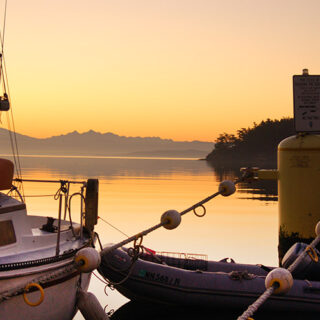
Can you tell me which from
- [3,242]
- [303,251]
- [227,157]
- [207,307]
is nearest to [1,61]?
[3,242]

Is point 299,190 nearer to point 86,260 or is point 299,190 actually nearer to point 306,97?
point 306,97

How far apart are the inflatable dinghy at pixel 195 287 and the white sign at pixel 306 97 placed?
5.97m

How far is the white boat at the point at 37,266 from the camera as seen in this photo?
352 inches

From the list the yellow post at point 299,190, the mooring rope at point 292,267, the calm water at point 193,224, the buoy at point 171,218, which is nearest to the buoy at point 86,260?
the buoy at point 171,218

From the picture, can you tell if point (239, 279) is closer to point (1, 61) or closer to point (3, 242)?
point (3, 242)

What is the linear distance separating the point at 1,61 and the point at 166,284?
5977mm

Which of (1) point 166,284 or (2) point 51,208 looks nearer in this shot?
(1) point 166,284

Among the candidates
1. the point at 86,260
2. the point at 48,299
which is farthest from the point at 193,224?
the point at 48,299

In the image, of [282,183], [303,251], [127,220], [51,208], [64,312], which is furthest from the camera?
[51,208]

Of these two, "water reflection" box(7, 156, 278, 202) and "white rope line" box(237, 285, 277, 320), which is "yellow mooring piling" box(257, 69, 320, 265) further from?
"water reflection" box(7, 156, 278, 202)

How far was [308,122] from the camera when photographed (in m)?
16.5

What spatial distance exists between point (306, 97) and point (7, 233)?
10.3 m

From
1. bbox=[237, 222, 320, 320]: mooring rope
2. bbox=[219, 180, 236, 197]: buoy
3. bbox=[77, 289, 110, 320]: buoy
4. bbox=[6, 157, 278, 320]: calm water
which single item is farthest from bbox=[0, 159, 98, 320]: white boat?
bbox=[219, 180, 236, 197]: buoy

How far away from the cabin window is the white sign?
31.4 feet
